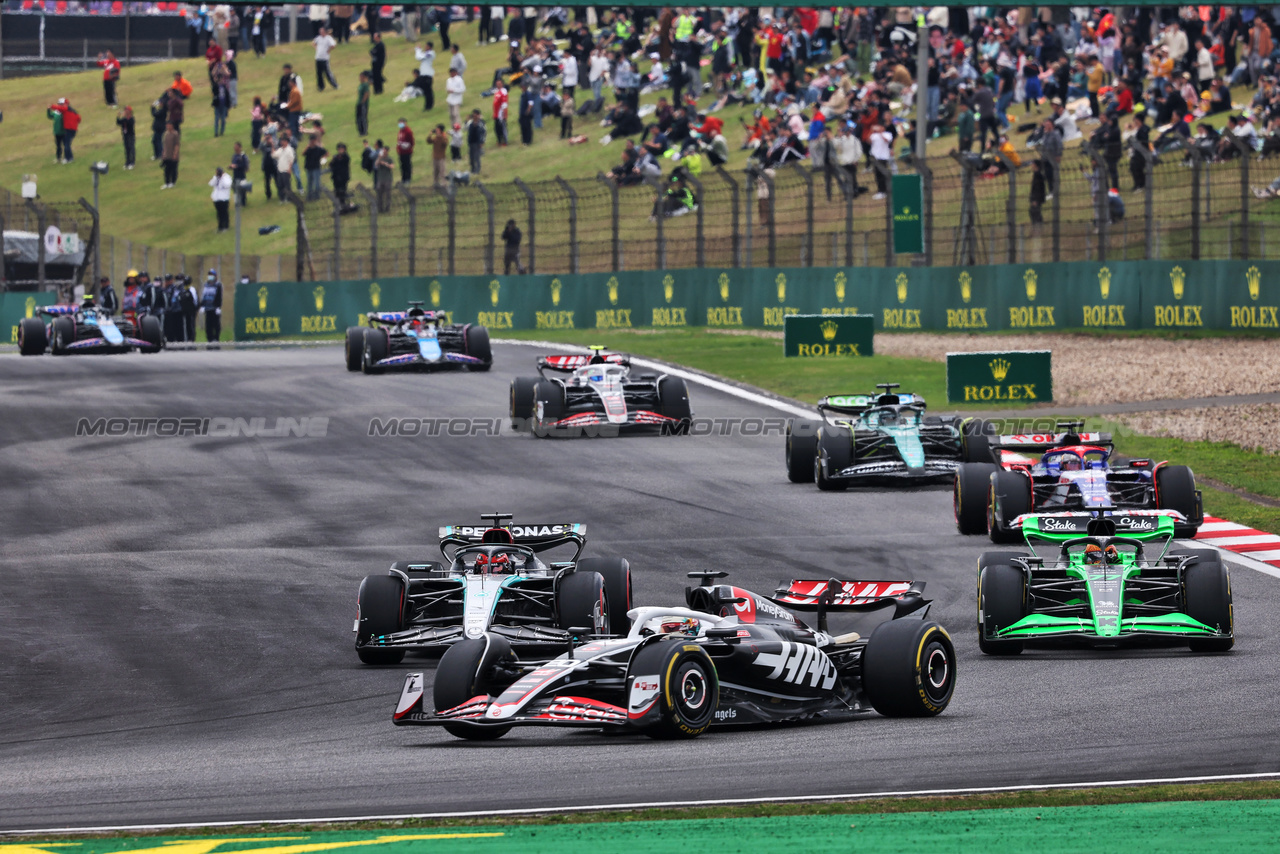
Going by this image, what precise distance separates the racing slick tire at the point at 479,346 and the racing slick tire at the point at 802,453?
399 inches

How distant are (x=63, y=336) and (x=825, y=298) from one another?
1388cm

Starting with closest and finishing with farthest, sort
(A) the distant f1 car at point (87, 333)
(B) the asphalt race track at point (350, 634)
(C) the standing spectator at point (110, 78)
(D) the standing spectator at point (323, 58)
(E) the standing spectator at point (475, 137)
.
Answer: (B) the asphalt race track at point (350, 634), (A) the distant f1 car at point (87, 333), (E) the standing spectator at point (475, 137), (D) the standing spectator at point (323, 58), (C) the standing spectator at point (110, 78)

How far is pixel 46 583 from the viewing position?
13648 mm

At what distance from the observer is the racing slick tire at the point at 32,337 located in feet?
106

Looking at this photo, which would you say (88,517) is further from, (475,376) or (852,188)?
(852,188)

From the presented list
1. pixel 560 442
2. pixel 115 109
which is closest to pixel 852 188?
pixel 560 442

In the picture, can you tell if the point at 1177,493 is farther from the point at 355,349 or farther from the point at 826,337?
the point at 355,349

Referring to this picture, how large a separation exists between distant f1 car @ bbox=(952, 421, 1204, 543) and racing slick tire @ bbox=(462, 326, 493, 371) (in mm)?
13329

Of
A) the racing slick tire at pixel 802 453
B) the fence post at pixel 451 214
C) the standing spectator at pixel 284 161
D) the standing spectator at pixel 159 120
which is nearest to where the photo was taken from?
the racing slick tire at pixel 802 453

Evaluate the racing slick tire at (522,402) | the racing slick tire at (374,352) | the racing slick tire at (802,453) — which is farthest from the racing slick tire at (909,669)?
the racing slick tire at (374,352)

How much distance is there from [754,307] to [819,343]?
697cm

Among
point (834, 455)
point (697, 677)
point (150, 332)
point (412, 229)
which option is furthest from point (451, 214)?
point (697, 677)

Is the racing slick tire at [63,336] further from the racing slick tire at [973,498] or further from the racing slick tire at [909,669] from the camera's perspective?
the racing slick tire at [909,669]

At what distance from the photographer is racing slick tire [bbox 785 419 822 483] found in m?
18.4
